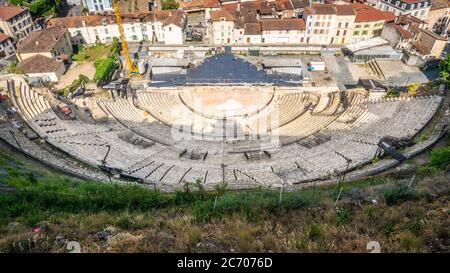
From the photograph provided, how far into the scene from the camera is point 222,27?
51562 millimetres

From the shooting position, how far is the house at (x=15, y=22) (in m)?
50.6

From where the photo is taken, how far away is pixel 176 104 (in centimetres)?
4141

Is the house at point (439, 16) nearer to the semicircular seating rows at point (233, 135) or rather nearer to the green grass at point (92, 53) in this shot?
the semicircular seating rows at point (233, 135)

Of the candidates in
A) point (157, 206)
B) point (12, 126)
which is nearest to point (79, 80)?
point (12, 126)

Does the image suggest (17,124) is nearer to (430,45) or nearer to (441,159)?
(441,159)

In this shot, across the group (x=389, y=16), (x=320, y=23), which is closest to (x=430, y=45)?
(x=389, y=16)

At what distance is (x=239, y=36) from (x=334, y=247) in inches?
1830

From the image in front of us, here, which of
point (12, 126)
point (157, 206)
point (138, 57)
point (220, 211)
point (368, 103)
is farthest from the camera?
point (138, 57)

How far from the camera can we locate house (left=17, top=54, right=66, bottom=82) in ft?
141
